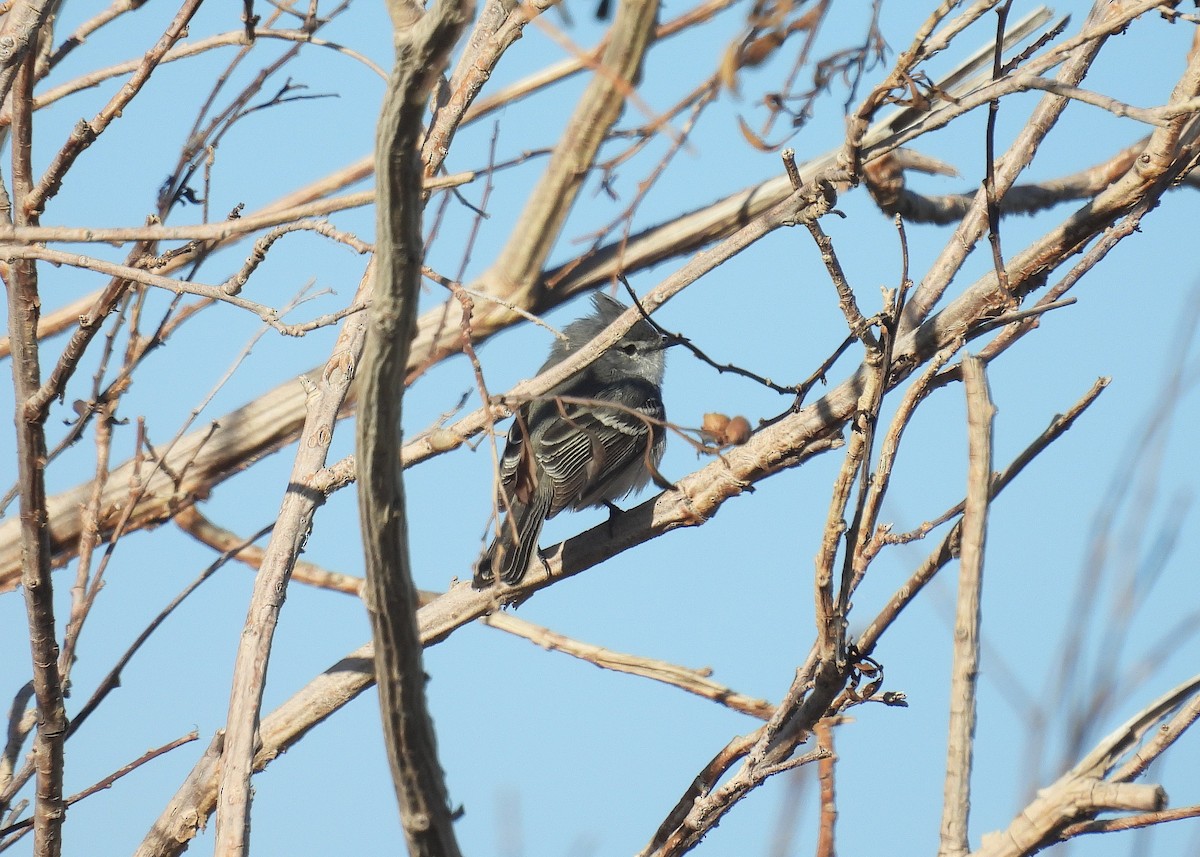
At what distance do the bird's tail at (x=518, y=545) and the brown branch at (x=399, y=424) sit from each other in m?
1.24

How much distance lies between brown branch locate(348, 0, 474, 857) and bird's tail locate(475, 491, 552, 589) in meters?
1.24

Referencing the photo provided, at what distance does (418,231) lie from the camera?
1.56 meters

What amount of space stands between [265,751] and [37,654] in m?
0.74

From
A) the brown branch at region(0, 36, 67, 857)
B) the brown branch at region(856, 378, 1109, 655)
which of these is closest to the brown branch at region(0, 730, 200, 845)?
the brown branch at region(0, 36, 67, 857)

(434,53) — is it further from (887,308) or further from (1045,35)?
(1045,35)

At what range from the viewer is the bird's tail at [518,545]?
3.44m

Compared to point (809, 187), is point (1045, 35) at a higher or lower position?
higher

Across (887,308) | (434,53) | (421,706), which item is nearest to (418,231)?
(434,53)

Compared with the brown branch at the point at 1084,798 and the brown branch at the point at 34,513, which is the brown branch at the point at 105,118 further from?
the brown branch at the point at 1084,798

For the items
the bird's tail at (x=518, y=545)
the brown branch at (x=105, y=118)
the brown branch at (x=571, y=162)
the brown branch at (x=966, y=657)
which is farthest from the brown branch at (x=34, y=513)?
the brown branch at (x=966, y=657)

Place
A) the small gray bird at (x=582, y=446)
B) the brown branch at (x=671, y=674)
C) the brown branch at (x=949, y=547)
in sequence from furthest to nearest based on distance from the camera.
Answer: the small gray bird at (x=582, y=446) → the brown branch at (x=671, y=674) → the brown branch at (x=949, y=547)

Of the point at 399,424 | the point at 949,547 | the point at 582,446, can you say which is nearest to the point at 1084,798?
the point at 949,547

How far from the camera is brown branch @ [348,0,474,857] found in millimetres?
Result: 1421

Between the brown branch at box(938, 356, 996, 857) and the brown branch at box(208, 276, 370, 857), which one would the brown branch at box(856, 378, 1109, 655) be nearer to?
the brown branch at box(938, 356, 996, 857)
